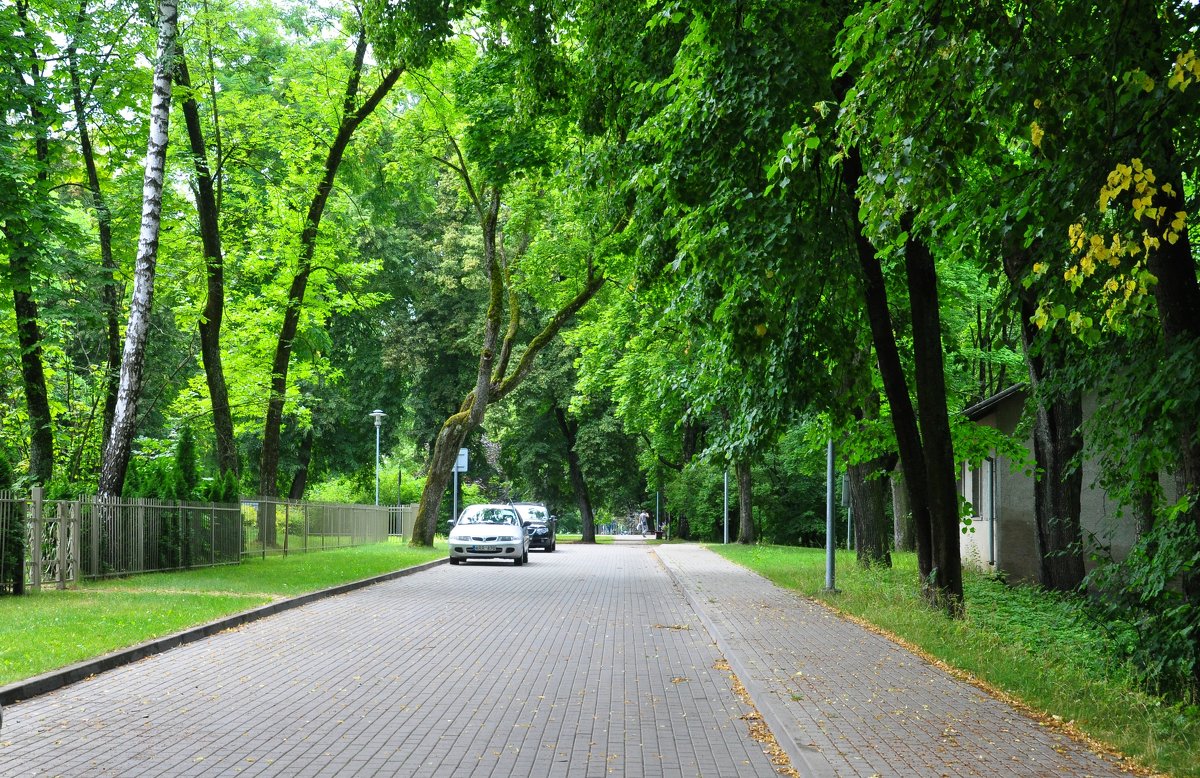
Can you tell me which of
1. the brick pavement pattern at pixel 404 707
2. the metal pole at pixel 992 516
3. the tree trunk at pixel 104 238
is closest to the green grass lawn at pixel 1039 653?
the brick pavement pattern at pixel 404 707

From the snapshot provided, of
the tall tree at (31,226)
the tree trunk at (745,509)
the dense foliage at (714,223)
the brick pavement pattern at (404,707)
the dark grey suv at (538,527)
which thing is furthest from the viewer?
the tree trunk at (745,509)

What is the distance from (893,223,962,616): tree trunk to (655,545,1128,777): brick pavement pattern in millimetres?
1890

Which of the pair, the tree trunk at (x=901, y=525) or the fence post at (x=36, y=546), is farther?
the tree trunk at (x=901, y=525)

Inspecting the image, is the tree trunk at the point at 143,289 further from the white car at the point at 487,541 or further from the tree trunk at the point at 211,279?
the white car at the point at 487,541

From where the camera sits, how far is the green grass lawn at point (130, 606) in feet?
35.0

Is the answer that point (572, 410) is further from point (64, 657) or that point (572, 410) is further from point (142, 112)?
point (64, 657)

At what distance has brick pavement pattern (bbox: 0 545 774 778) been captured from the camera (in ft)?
22.8

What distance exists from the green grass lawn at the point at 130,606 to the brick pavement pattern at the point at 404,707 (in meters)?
0.53

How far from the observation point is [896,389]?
1571 centimetres

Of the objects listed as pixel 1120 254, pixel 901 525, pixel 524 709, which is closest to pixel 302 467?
pixel 901 525

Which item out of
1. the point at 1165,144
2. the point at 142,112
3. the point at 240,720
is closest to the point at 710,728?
the point at 240,720

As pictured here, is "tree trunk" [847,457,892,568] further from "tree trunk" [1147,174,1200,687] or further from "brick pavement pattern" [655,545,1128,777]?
"tree trunk" [1147,174,1200,687]

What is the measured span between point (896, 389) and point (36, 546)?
12634mm

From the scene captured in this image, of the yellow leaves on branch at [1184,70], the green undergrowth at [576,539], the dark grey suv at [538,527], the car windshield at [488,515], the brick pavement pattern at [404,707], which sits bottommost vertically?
the green undergrowth at [576,539]
